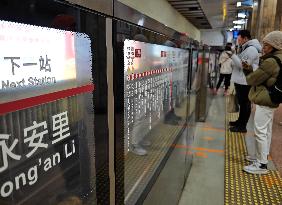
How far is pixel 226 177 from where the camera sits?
274 centimetres

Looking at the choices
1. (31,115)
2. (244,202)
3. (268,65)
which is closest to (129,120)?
(31,115)

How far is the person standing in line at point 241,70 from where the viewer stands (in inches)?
146

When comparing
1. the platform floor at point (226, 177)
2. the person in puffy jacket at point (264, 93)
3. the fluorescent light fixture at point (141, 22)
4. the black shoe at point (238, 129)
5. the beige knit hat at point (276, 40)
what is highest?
the beige knit hat at point (276, 40)

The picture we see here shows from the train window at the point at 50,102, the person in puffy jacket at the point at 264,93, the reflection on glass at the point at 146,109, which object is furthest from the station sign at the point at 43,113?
the person in puffy jacket at the point at 264,93

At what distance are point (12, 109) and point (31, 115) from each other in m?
0.07

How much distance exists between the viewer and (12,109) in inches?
20.2

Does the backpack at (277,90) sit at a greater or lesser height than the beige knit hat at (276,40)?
lesser

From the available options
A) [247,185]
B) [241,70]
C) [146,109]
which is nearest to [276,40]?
[247,185]

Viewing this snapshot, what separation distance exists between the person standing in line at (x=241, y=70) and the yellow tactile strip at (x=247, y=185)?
1.02 meters

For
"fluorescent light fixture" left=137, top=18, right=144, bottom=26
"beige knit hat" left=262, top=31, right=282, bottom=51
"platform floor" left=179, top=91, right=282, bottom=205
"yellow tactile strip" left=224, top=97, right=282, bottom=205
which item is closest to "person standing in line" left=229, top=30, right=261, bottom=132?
"platform floor" left=179, top=91, right=282, bottom=205

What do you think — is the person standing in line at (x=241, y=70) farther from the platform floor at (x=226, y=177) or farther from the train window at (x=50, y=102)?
the train window at (x=50, y=102)

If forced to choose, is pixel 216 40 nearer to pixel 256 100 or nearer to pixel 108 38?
pixel 256 100

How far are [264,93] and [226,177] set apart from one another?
95 cm

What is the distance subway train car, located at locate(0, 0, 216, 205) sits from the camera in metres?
0.52
